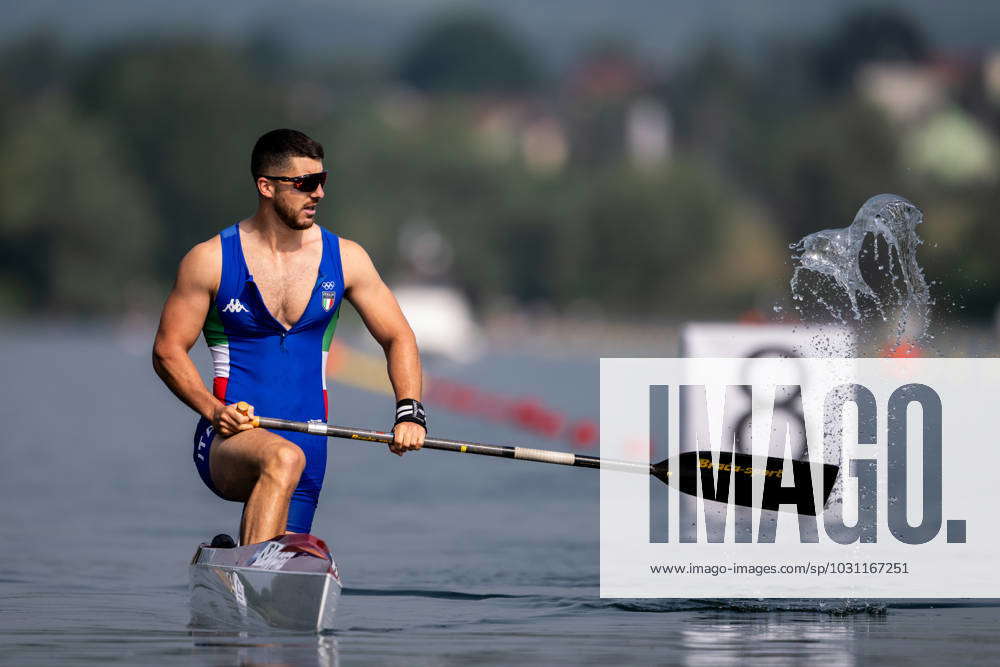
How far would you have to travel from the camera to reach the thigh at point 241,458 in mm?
8766

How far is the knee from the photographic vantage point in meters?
8.69

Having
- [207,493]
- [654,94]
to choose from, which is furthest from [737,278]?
[207,493]

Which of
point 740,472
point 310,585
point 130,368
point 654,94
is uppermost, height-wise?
point 654,94

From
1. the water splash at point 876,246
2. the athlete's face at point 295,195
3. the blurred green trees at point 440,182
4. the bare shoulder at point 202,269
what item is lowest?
the bare shoulder at point 202,269

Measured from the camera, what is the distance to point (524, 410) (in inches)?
987

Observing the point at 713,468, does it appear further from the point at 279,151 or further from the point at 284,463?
the point at 279,151

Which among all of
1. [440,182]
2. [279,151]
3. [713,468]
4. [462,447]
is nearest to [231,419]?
[279,151]

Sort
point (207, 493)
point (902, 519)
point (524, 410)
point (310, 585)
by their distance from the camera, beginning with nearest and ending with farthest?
1. point (310, 585)
2. point (902, 519)
3. point (207, 493)
4. point (524, 410)

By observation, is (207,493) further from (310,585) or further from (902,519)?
(310,585)

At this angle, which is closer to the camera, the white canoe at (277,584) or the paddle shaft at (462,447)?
the white canoe at (277,584)

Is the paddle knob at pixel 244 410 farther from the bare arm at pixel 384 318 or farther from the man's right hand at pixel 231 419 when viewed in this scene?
the bare arm at pixel 384 318

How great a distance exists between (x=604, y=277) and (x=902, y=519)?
3343 inches

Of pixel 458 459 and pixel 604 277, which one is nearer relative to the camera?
pixel 458 459

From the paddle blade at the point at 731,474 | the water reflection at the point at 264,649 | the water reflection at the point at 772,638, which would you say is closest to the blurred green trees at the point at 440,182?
the paddle blade at the point at 731,474
